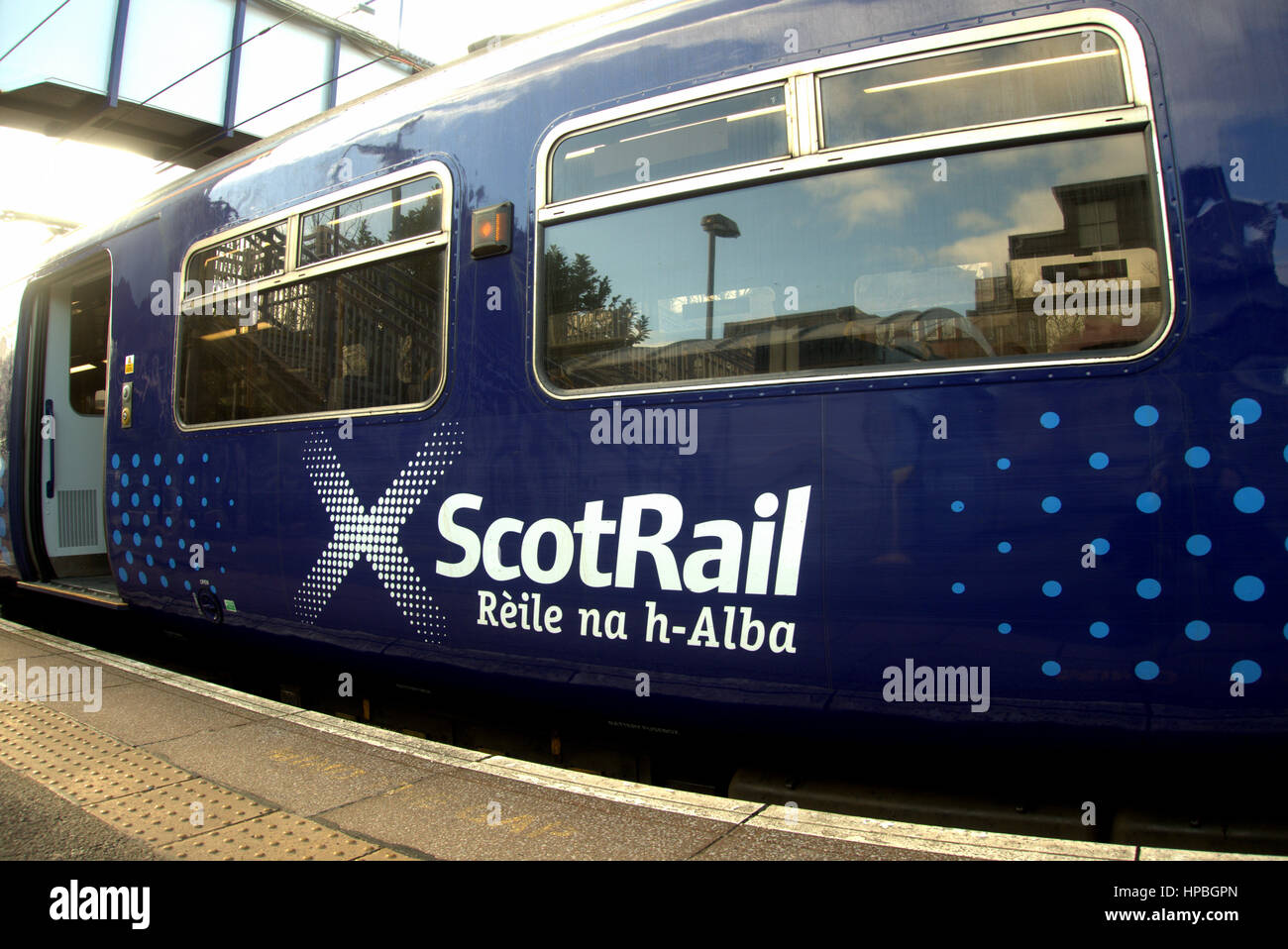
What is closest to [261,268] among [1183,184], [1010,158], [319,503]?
[319,503]

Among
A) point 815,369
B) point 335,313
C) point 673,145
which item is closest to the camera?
point 815,369

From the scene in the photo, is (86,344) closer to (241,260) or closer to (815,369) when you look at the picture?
(241,260)

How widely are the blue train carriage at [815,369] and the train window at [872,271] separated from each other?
0.04 ft

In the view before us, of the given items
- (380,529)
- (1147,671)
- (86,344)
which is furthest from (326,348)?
(86,344)

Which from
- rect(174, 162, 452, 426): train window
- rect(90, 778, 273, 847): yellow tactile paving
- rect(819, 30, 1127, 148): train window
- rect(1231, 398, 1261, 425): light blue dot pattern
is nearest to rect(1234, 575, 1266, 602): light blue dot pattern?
rect(1231, 398, 1261, 425): light blue dot pattern

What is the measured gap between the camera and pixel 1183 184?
2361 mm

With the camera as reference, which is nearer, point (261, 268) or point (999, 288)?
point (999, 288)

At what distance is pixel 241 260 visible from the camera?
4.48 m

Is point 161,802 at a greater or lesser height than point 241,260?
lesser

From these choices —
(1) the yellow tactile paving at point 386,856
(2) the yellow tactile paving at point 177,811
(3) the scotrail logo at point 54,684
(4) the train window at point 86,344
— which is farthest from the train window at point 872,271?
(4) the train window at point 86,344

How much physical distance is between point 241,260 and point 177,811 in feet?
9.53

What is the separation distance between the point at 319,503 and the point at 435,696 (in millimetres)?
1063

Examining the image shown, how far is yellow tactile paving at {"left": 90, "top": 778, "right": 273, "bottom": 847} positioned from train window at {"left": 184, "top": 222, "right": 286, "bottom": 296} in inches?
98.1
